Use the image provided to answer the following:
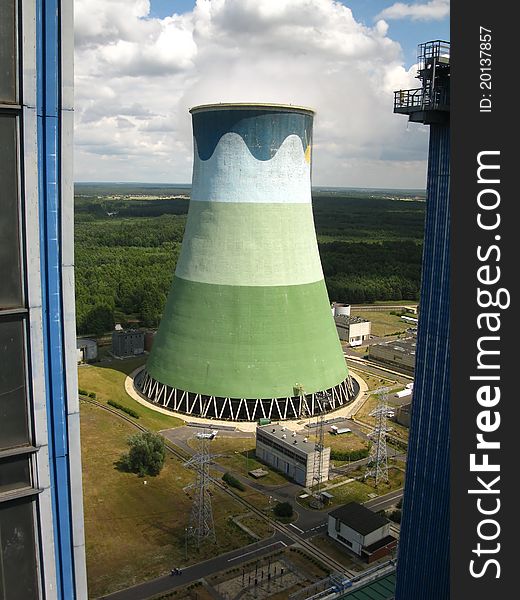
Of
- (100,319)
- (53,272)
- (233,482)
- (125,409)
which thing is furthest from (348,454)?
(100,319)

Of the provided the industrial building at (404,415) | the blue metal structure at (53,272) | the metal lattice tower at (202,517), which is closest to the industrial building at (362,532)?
the metal lattice tower at (202,517)

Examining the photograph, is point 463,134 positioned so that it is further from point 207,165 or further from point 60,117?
point 207,165

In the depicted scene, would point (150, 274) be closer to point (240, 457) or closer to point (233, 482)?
point (240, 457)

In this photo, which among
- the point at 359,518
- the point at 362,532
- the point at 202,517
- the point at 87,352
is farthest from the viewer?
the point at 87,352

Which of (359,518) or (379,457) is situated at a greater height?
(379,457)

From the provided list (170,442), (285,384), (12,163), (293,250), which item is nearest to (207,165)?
(293,250)

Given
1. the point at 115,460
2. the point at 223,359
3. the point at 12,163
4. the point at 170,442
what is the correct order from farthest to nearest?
the point at 223,359 → the point at 170,442 → the point at 115,460 → the point at 12,163
